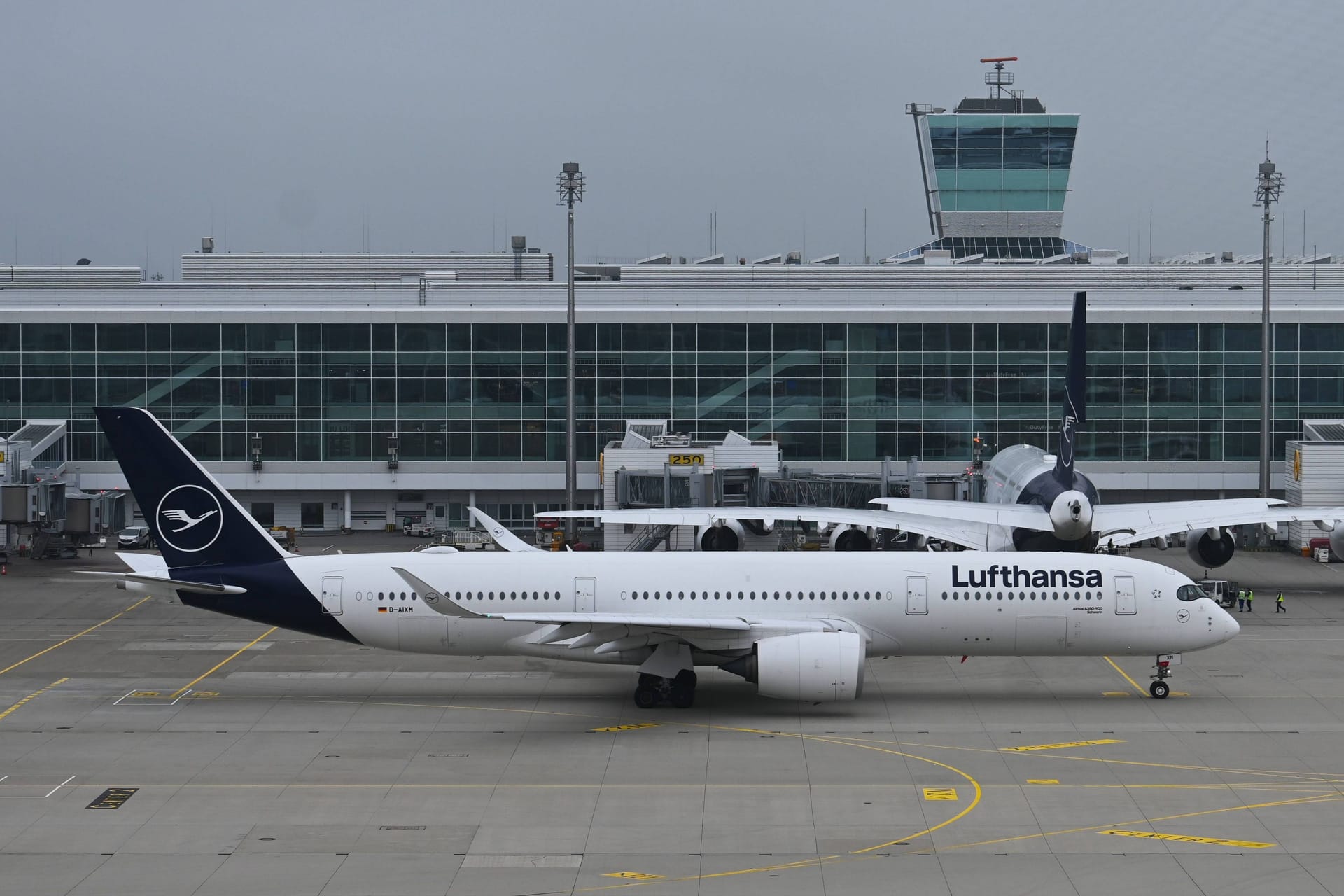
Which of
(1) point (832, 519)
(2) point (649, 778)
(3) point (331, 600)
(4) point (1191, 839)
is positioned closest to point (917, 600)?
(2) point (649, 778)

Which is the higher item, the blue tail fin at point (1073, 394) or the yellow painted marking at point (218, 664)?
the blue tail fin at point (1073, 394)

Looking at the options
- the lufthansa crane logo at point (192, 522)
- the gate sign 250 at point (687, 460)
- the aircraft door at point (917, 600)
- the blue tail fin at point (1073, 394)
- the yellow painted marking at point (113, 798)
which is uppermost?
the blue tail fin at point (1073, 394)

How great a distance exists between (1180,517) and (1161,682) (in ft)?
79.0

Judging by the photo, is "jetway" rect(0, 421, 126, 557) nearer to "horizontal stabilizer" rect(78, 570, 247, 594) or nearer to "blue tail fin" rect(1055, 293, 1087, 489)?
"horizontal stabilizer" rect(78, 570, 247, 594)

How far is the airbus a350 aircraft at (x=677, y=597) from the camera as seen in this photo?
4019 cm

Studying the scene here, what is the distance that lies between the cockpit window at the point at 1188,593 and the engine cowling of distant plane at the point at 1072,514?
14.1 m

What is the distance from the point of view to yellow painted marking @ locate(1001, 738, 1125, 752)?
115 feet

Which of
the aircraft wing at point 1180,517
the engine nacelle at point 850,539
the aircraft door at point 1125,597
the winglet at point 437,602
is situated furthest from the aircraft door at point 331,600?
the aircraft wing at point 1180,517

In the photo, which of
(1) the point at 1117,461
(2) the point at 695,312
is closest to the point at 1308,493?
(1) the point at 1117,461

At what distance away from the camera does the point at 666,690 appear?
130ft

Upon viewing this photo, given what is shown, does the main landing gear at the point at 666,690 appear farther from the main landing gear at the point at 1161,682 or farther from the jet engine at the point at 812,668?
the main landing gear at the point at 1161,682

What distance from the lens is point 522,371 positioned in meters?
89.4

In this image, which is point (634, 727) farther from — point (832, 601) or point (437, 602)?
point (832, 601)

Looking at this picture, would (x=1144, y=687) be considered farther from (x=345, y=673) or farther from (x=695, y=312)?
Answer: (x=695, y=312)
